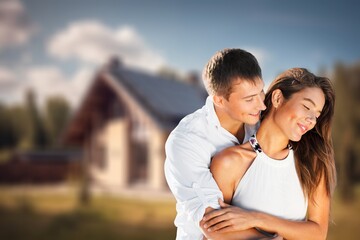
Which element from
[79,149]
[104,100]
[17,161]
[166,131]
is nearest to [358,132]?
[166,131]

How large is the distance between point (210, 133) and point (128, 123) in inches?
181

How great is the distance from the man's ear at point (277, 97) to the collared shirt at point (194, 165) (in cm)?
11

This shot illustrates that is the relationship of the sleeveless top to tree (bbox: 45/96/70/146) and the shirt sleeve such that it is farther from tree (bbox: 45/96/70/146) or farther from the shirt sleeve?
tree (bbox: 45/96/70/146)

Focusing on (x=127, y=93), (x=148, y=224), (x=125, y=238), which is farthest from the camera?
(x=125, y=238)

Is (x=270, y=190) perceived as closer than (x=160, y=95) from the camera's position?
Yes

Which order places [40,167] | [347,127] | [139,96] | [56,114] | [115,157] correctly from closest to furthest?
[139,96]
[347,127]
[115,157]
[40,167]
[56,114]

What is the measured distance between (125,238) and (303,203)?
5.44 metres

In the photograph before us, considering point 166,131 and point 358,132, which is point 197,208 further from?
point 358,132

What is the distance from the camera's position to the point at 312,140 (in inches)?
48.5

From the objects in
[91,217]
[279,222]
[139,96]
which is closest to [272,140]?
[279,222]

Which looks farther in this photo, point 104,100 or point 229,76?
point 104,100

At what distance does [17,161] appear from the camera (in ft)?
23.4

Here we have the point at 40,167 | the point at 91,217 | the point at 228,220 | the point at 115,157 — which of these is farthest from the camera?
the point at 40,167

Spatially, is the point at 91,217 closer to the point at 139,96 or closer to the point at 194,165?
the point at 139,96
